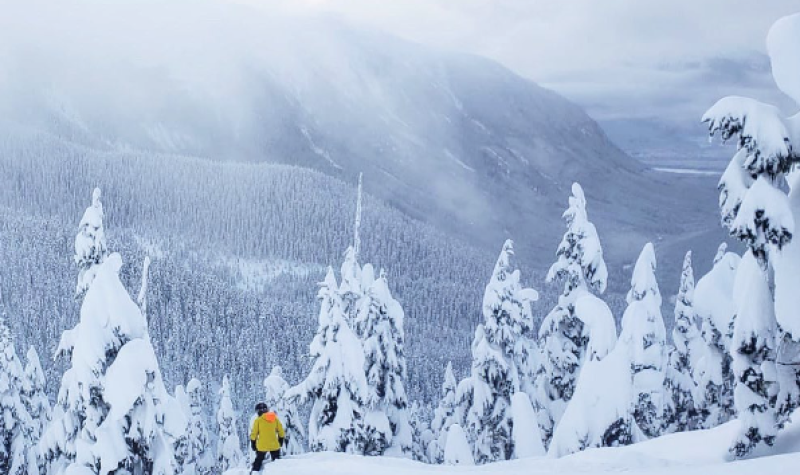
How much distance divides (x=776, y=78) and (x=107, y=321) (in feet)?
46.9

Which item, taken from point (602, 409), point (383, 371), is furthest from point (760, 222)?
point (383, 371)

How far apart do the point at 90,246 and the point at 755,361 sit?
51.1 feet

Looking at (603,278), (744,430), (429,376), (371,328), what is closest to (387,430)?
(371,328)

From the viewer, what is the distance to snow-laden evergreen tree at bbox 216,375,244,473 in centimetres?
4197

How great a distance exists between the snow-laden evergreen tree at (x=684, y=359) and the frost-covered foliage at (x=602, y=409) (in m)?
12.3

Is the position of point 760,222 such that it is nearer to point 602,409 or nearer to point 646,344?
point 602,409

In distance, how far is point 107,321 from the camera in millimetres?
16797

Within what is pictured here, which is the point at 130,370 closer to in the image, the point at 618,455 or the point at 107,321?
the point at 107,321

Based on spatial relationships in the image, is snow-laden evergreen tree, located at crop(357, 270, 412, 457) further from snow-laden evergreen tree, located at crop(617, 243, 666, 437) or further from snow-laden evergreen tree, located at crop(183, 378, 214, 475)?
snow-laden evergreen tree, located at crop(183, 378, 214, 475)

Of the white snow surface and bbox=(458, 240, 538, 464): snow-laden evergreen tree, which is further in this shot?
bbox=(458, 240, 538, 464): snow-laden evergreen tree

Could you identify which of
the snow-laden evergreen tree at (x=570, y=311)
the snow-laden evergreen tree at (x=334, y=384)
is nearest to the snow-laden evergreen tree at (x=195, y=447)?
the snow-laden evergreen tree at (x=334, y=384)

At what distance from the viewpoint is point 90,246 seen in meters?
19.1

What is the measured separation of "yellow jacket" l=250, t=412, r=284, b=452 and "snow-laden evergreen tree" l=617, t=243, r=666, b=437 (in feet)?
37.3

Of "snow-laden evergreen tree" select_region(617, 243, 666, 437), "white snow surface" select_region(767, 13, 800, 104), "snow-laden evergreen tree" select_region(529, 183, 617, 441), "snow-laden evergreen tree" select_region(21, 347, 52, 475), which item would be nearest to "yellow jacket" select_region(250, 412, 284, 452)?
"white snow surface" select_region(767, 13, 800, 104)
